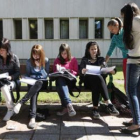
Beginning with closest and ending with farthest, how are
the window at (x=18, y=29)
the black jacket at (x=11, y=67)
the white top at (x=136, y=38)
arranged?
the white top at (x=136, y=38), the black jacket at (x=11, y=67), the window at (x=18, y=29)

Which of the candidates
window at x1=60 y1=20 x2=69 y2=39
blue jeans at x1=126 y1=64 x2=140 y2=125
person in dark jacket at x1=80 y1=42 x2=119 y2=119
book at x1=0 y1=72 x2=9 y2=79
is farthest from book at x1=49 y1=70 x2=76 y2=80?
window at x1=60 y1=20 x2=69 y2=39

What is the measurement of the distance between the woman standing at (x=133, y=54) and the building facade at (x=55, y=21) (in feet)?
37.5

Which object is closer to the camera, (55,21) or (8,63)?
(8,63)

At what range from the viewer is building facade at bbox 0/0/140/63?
1414 cm

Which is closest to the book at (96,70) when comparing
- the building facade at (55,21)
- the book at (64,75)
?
the book at (64,75)

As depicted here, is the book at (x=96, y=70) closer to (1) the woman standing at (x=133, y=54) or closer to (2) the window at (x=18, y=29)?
(1) the woman standing at (x=133, y=54)

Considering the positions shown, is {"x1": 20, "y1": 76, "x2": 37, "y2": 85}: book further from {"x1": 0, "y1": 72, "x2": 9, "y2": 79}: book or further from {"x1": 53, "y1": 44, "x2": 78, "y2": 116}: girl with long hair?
{"x1": 53, "y1": 44, "x2": 78, "y2": 116}: girl with long hair

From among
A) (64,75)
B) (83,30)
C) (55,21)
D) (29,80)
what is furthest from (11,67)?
(83,30)

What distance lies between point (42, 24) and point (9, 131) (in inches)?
461

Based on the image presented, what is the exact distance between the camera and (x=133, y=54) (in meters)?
3.19

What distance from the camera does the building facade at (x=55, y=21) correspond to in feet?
46.4

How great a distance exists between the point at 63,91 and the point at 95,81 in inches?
25.2

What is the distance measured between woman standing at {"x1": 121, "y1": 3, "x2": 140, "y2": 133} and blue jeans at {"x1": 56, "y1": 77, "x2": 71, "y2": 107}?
110 cm

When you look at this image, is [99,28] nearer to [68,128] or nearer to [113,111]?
[113,111]
